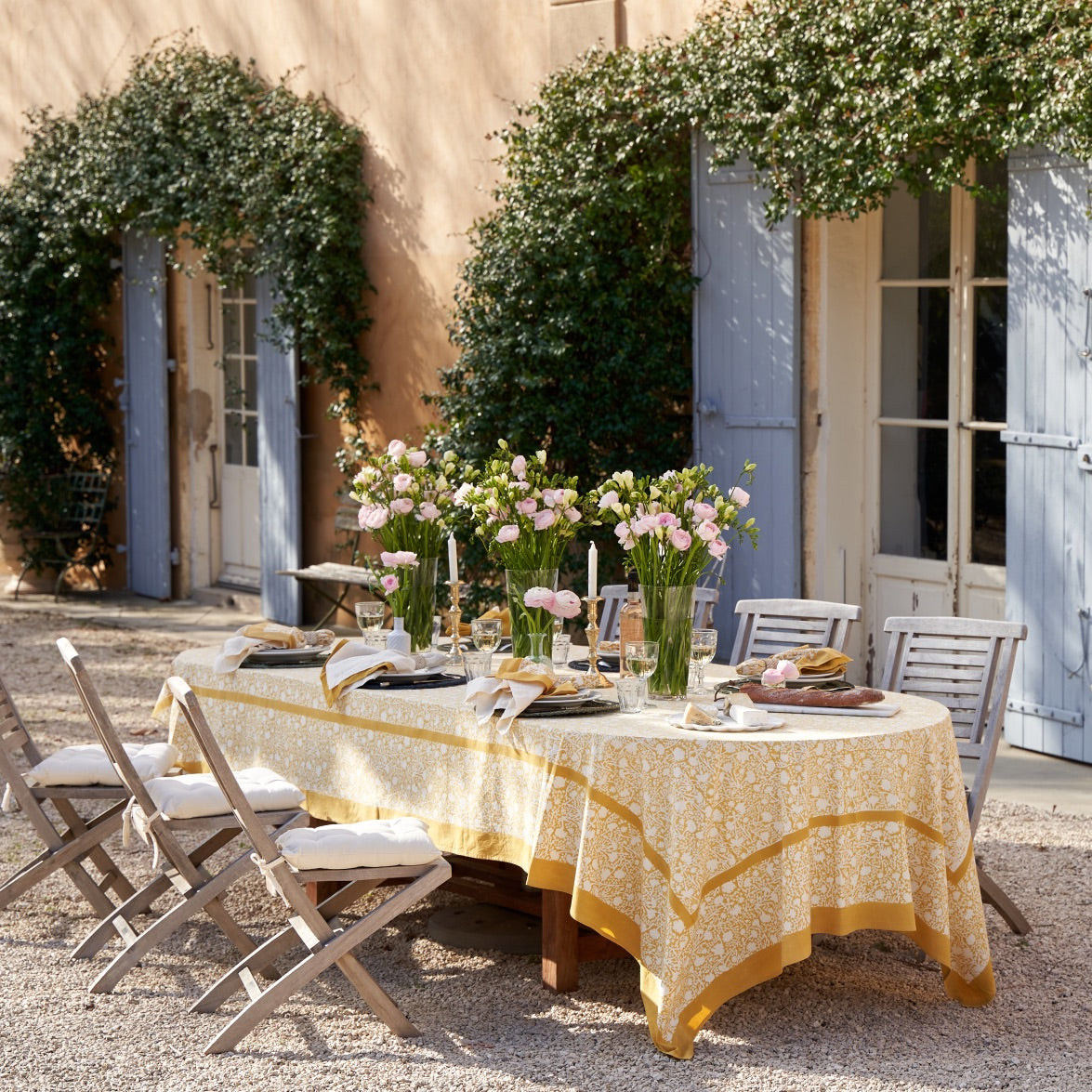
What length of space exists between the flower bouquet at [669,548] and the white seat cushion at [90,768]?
4.69 feet

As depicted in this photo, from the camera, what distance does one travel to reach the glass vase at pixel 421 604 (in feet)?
16.3

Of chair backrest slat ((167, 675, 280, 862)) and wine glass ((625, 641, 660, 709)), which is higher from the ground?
wine glass ((625, 641, 660, 709))

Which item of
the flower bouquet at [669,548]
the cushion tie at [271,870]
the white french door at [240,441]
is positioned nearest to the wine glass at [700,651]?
the flower bouquet at [669,548]

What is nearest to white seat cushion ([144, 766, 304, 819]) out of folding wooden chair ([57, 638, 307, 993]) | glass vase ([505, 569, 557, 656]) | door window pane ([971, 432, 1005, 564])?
folding wooden chair ([57, 638, 307, 993])

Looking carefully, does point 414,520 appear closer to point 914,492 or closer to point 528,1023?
point 528,1023

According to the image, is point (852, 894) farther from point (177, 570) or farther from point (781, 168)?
point (177, 570)

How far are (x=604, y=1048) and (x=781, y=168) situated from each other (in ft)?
14.4

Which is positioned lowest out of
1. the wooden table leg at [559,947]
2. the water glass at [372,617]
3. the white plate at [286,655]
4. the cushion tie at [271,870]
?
the wooden table leg at [559,947]

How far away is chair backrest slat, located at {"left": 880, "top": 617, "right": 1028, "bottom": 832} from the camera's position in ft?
14.6

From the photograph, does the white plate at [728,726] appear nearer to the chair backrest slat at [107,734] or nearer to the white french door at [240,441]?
the chair backrest slat at [107,734]

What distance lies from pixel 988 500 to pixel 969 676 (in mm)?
2610

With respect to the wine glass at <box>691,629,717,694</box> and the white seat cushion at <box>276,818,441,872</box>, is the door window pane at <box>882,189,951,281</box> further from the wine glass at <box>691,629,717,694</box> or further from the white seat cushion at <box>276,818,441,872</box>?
the white seat cushion at <box>276,818,441,872</box>

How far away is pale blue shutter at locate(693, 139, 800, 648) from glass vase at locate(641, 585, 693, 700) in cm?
328

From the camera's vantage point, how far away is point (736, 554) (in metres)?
7.67
